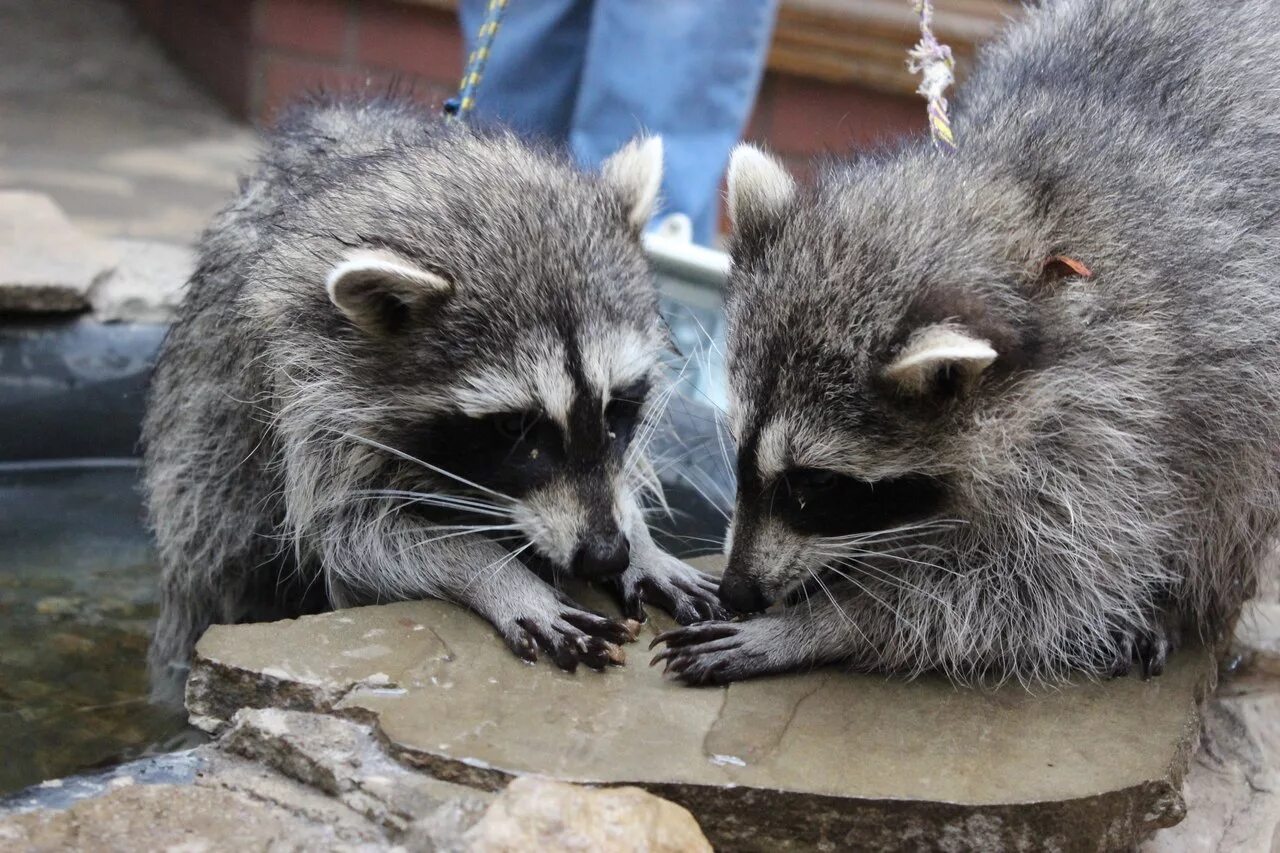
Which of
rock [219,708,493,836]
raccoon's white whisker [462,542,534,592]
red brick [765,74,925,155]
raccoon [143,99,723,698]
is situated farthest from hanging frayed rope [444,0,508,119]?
red brick [765,74,925,155]

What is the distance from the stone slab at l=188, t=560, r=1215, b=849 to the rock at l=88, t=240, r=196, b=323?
2.03 m

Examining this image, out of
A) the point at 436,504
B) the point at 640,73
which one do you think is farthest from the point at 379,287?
the point at 640,73

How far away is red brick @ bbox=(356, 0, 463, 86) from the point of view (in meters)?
7.40

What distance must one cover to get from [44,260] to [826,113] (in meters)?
3.91

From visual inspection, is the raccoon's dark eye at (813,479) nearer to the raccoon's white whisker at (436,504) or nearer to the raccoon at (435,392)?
the raccoon at (435,392)

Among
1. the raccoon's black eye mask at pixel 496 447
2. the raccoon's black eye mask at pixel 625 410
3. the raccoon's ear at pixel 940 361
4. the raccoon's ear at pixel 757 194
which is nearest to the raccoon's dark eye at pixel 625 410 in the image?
the raccoon's black eye mask at pixel 625 410

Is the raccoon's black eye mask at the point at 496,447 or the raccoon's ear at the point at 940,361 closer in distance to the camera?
the raccoon's ear at the point at 940,361

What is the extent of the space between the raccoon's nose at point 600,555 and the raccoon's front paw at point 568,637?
0.27ft

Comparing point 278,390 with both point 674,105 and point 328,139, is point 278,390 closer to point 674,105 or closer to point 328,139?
point 328,139

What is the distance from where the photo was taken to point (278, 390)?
3.11 metres

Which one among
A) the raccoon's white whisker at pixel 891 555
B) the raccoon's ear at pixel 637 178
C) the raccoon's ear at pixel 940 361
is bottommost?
the raccoon's white whisker at pixel 891 555

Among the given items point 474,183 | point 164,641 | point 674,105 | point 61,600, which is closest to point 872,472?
point 474,183

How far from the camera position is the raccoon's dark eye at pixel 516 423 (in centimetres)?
291

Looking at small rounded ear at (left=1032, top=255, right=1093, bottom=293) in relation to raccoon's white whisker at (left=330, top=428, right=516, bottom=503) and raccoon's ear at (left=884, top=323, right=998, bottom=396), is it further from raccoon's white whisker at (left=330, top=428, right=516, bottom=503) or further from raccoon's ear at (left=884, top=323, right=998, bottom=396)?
raccoon's white whisker at (left=330, top=428, right=516, bottom=503)
